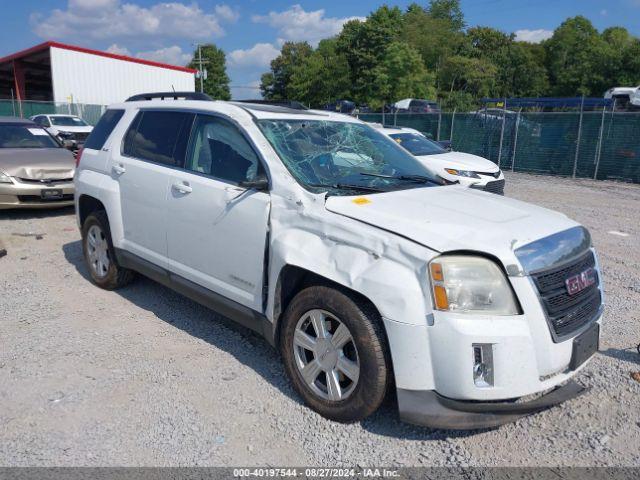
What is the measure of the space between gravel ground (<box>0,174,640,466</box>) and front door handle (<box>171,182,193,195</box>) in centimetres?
118

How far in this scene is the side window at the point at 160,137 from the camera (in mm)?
4422

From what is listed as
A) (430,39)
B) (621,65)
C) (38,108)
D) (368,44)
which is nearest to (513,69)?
(430,39)

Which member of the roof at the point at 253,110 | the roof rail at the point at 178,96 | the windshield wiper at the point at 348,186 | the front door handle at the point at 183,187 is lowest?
the front door handle at the point at 183,187

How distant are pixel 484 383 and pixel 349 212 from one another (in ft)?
3.85

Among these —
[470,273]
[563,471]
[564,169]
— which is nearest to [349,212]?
[470,273]

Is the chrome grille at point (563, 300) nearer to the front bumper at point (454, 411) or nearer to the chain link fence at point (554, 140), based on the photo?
the front bumper at point (454, 411)

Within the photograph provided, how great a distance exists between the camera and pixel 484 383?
273cm

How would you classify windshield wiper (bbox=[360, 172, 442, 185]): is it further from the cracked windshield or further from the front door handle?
the front door handle

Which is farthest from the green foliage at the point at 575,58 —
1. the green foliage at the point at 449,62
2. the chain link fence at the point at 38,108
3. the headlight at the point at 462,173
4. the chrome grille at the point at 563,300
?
the chrome grille at the point at 563,300

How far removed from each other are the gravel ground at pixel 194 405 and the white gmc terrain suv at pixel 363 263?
0.29 m

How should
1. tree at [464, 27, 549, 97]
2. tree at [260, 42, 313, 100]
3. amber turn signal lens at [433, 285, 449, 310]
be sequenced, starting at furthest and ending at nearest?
1. tree at [260, 42, 313, 100]
2. tree at [464, 27, 549, 97]
3. amber turn signal lens at [433, 285, 449, 310]

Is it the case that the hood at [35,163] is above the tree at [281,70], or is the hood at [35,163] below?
below

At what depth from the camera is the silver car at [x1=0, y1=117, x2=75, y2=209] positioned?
8.38 meters

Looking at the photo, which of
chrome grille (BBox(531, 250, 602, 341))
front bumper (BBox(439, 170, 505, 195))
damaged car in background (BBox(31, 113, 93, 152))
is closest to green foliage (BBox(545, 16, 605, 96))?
damaged car in background (BBox(31, 113, 93, 152))
